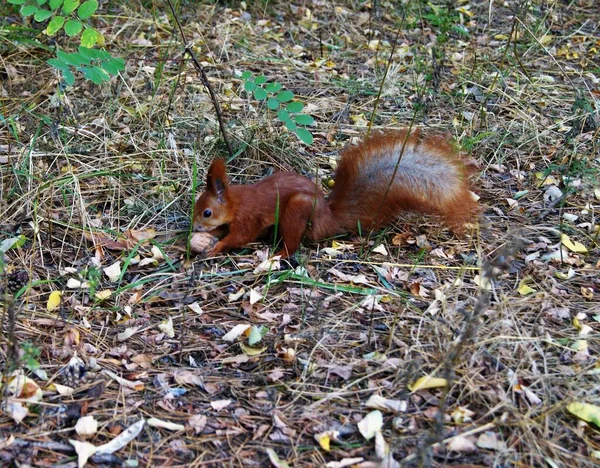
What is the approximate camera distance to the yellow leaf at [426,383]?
8.23 feet

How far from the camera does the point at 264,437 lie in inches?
92.8

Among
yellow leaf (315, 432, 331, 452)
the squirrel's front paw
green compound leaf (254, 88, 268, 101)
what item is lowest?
yellow leaf (315, 432, 331, 452)

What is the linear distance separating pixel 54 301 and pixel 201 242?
71 centimetres

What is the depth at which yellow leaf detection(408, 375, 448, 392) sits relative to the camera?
251 cm

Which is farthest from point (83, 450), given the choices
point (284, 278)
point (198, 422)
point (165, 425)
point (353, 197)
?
point (353, 197)

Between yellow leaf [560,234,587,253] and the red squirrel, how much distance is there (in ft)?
1.53

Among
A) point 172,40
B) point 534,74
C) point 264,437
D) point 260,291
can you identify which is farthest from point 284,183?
point 534,74

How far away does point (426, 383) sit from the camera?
2.51 m

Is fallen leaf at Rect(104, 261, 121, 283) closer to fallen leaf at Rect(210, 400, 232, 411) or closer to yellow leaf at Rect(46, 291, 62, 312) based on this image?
yellow leaf at Rect(46, 291, 62, 312)

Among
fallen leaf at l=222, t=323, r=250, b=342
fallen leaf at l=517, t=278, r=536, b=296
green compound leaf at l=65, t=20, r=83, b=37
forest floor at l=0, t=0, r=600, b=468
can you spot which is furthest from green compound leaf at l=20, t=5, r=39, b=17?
fallen leaf at l=517, t=278, r=536, b=296

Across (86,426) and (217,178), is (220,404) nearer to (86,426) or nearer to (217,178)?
(86,426)

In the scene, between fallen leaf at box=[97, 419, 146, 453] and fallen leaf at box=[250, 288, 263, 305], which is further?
fallen leaf at box=[250, 288, 263, 305]

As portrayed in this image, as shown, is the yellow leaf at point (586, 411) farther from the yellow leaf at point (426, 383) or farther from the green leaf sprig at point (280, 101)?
Result: the green leaf sprig at point (280, 101)

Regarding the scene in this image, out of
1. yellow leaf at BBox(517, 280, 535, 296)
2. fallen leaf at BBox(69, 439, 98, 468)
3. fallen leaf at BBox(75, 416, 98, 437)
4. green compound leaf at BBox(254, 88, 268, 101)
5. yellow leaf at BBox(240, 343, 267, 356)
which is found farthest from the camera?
green compound leaf at BBox(254, 88, 268, 101)
